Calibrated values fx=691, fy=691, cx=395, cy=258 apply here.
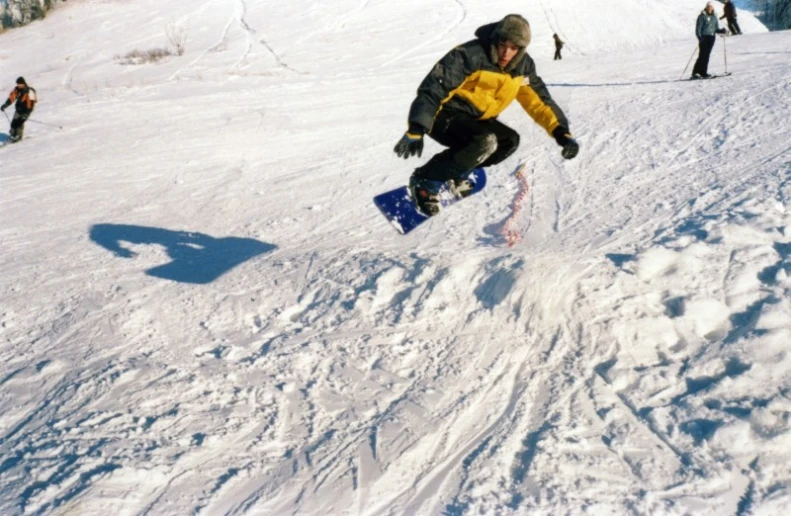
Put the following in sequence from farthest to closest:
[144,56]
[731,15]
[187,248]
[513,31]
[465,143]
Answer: [144,56] < [731,15] < [187,248] < [465,143] < [513,31]

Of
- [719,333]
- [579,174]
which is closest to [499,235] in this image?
[579,174]

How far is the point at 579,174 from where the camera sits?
8703 mm

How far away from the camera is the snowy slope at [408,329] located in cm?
351

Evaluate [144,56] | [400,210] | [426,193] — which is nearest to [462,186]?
[426,193]

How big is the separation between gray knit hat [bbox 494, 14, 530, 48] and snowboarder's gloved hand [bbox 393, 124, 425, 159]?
2.79 ft

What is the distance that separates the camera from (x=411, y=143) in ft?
16.0

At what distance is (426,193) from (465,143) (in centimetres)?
60

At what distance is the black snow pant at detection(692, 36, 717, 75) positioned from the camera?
13727mm

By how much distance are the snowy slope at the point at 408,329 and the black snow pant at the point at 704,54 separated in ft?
6.47

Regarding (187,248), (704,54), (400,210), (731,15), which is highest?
(400,210)

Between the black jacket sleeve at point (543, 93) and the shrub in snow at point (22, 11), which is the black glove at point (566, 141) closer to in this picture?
the black jacket sleeve at point (543, 93)

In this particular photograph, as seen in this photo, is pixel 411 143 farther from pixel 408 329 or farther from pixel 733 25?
pixel 733 25

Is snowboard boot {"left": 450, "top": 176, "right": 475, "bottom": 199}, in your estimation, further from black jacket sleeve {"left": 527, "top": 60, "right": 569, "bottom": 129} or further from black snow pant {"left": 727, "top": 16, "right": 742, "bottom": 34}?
black snow pant {"left": 727, "top": 16, "right": 742, "bottom": 34}

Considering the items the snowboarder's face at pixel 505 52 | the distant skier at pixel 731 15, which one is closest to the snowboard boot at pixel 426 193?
the snowboarder's face at pixel 505 52
